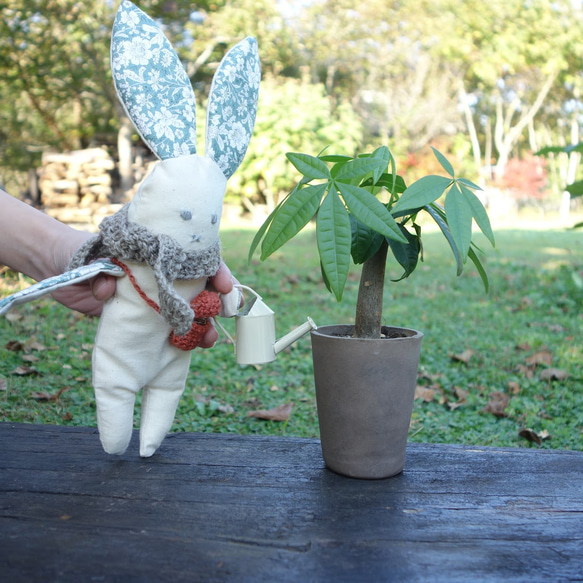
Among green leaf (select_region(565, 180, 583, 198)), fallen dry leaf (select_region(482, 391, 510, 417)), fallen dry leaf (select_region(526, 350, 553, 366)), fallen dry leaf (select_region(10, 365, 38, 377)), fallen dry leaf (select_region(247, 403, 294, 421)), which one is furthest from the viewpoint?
fallen dry leaf (select_region(526, 350, 553, 366))

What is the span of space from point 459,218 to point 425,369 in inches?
59.5

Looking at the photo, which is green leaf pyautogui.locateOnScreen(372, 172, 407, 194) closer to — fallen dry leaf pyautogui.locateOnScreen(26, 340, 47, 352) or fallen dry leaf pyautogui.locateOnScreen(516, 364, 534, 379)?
fallen dry leaf pyautogui.locateOnScreen(516, 364, 534, 379)

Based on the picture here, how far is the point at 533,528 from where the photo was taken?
0.90m

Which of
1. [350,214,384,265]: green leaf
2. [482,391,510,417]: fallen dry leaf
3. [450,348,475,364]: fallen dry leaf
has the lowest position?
[450,348,475,364]: fallen dry leaf

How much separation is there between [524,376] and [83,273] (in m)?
1.89

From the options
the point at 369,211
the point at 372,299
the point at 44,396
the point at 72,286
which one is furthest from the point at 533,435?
the point at 44,396

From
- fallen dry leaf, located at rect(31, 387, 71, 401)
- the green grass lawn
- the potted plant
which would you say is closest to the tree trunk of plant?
the potted plant

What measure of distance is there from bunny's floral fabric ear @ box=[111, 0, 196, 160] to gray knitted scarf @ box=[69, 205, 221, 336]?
0.15 m

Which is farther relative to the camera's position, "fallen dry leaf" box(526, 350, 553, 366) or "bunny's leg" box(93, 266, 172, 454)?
"fallen dry leaf" box(526, 350, 553, 366)

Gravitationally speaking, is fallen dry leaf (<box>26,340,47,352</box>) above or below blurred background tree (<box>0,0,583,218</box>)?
below

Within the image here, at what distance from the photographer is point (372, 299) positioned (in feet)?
3.75

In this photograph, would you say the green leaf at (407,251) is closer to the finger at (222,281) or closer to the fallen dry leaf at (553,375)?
the finger at (222,281)

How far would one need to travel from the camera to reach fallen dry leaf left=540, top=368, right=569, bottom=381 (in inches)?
89.7

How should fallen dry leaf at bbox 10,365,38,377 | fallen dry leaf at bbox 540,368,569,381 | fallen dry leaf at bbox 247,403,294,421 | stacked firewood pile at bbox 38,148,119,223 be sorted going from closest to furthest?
fallen dry leaf at bbox 247,403,294,421 → fallen dry leaf at bbox 10,365,38,377 → fallen dry leaf at bbox 540,368,569,381 → stacked firewood pile at bbox 38,148,119,223
